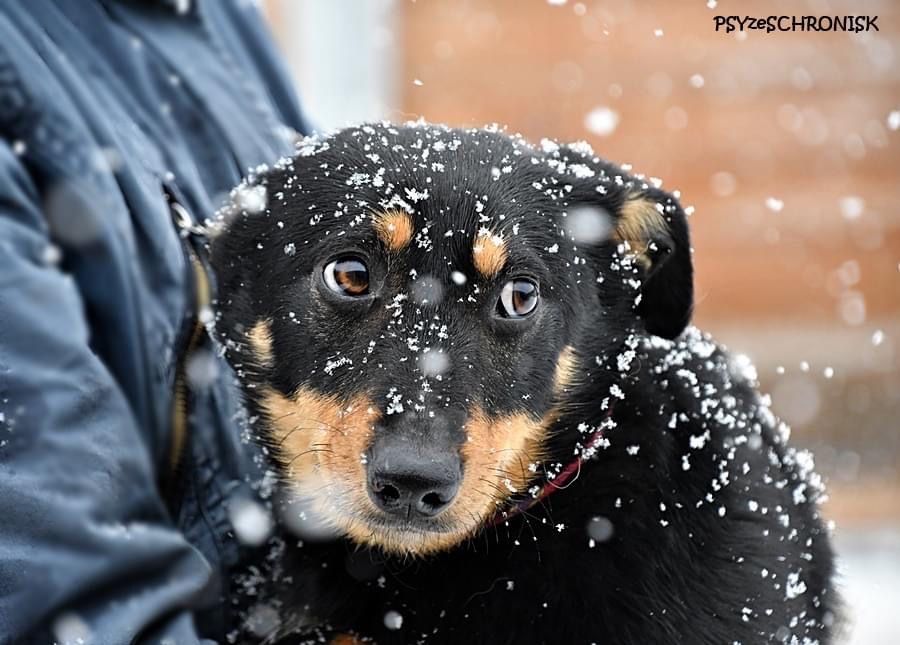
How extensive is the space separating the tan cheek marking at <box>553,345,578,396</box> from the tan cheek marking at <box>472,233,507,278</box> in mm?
299

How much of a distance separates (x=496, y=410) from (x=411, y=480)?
281 millimetres

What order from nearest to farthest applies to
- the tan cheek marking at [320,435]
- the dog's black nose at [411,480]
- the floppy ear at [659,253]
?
the dog's black nose at [411,480] < the tan cheek marking at [320,435] < the floppy ear at [659,253]

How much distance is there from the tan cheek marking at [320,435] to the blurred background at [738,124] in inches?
195

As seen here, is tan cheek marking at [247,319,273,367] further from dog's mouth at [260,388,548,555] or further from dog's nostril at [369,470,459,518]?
dog's nostril at [369,470,459,518]

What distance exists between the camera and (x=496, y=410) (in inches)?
80.9

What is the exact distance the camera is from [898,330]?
6.96 meters

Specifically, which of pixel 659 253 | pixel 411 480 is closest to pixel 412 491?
pixel 411 480

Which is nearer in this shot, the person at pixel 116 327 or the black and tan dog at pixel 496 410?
the person at pixel 116 327

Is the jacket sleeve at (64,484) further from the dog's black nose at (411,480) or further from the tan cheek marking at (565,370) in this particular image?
the tan cheek marking at (565,370)

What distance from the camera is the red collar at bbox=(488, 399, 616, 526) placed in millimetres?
2109

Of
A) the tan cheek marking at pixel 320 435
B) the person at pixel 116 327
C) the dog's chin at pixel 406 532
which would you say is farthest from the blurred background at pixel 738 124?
the dog's chin at pixel 406 532

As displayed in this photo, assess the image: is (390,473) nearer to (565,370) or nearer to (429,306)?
(429,306)

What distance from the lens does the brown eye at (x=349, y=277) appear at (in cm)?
206

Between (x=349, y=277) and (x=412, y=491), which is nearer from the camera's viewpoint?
(x=412, y=491)
